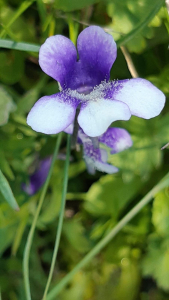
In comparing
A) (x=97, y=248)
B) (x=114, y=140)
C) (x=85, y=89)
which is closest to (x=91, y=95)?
(x=85, y=89)

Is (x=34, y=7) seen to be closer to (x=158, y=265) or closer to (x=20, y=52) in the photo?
(x=20, y=52)

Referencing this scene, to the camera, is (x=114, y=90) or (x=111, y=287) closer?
(x=114, y=90)

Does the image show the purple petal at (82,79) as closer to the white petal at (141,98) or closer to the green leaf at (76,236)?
the white petal at (141,98)

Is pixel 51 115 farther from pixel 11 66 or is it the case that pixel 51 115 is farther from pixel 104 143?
pixel 11 66

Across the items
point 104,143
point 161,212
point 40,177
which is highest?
point 104,143

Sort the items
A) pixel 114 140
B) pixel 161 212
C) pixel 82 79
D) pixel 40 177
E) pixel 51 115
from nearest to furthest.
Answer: pixel 51 115 < pixel 82 79 < pixel 114 140 < pixel 161 212 < pixel 40 177

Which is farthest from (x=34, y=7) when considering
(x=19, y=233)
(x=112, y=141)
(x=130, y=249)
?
(x=130, y=249)

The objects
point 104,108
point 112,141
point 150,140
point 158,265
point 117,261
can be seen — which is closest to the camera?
point 104,108

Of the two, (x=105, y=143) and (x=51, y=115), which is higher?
(x=51, y=115)
